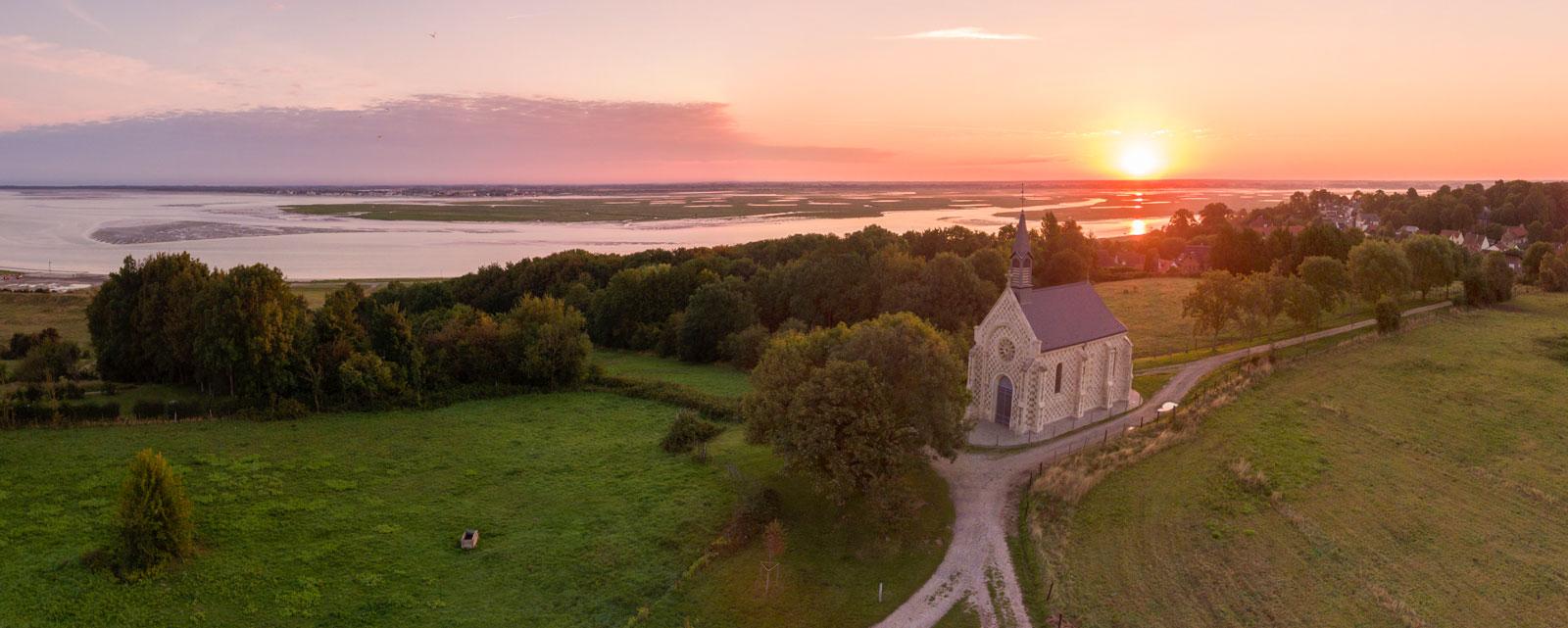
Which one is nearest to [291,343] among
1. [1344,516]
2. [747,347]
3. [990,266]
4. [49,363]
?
[49,363]

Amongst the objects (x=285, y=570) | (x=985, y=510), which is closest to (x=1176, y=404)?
(x=985, y=510)

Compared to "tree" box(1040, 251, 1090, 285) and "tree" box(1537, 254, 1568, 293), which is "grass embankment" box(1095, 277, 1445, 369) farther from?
"tree" box(1537, 254, 1568, 293)

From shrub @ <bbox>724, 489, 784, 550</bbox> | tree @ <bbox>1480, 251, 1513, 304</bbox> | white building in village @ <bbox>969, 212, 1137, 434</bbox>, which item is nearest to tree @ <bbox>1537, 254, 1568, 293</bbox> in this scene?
tree @ <bbox>1480, 251, 1513, 304</bbox>

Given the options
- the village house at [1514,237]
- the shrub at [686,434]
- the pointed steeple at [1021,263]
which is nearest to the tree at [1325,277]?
the pointed steeple at [1021,263]

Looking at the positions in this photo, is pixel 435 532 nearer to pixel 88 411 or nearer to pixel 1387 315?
pixel 88 411

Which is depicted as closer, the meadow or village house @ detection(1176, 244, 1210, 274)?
the meadow

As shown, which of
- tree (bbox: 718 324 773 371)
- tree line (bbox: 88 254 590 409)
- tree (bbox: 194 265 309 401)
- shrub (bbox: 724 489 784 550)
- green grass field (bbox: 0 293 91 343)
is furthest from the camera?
green grass field (bbox: 0 293 91 343)

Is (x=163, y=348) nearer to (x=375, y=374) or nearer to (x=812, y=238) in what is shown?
(x=375, y=374)
